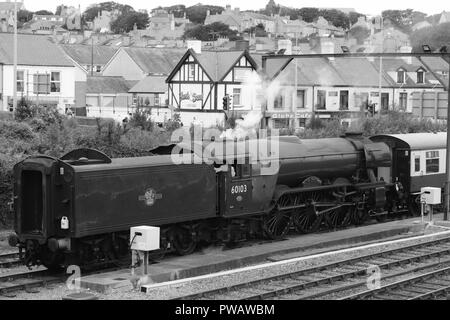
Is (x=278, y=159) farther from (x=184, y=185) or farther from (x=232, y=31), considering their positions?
(x=232, y=31)

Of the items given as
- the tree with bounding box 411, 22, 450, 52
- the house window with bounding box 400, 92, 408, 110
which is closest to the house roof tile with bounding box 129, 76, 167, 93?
the house window with bounding box 400, 92, 408, 110

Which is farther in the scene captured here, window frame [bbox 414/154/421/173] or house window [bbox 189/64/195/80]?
house window [bbox 189/64/195/80]

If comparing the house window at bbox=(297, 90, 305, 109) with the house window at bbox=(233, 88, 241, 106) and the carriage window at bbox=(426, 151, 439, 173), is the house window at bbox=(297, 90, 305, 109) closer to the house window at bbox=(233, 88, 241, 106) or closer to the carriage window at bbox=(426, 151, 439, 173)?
the house window at bbox=(233, 88, 241, 106)

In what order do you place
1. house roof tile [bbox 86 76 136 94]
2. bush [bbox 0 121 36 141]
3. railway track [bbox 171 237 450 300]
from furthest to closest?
house roof tile [bbox 86 76 136 94] < bush [bbox 0 121 36 141] < railway track [bbox 171 237 450 300]

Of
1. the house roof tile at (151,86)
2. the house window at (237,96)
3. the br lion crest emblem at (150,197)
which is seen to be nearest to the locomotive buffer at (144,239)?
the br lion crest emblem at (150,197)

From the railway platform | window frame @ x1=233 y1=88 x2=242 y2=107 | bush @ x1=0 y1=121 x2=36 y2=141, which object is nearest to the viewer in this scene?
the railway platform

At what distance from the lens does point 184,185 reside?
17375 millimetres

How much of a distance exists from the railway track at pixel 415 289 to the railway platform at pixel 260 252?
3.17 m

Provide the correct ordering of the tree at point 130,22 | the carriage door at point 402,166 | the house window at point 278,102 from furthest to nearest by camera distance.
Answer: the tree at point 130,22, the house window at point 278,102, the carriage door at point 402,166

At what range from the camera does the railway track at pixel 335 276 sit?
559 inches

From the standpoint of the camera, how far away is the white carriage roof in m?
25.8

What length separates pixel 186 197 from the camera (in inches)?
685

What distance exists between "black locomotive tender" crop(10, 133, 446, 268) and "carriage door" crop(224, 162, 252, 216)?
0.08 feet

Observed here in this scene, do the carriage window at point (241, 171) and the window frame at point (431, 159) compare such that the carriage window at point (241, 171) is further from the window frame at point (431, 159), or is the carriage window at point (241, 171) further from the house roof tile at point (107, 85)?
the house roof tile at point (107, 85)
